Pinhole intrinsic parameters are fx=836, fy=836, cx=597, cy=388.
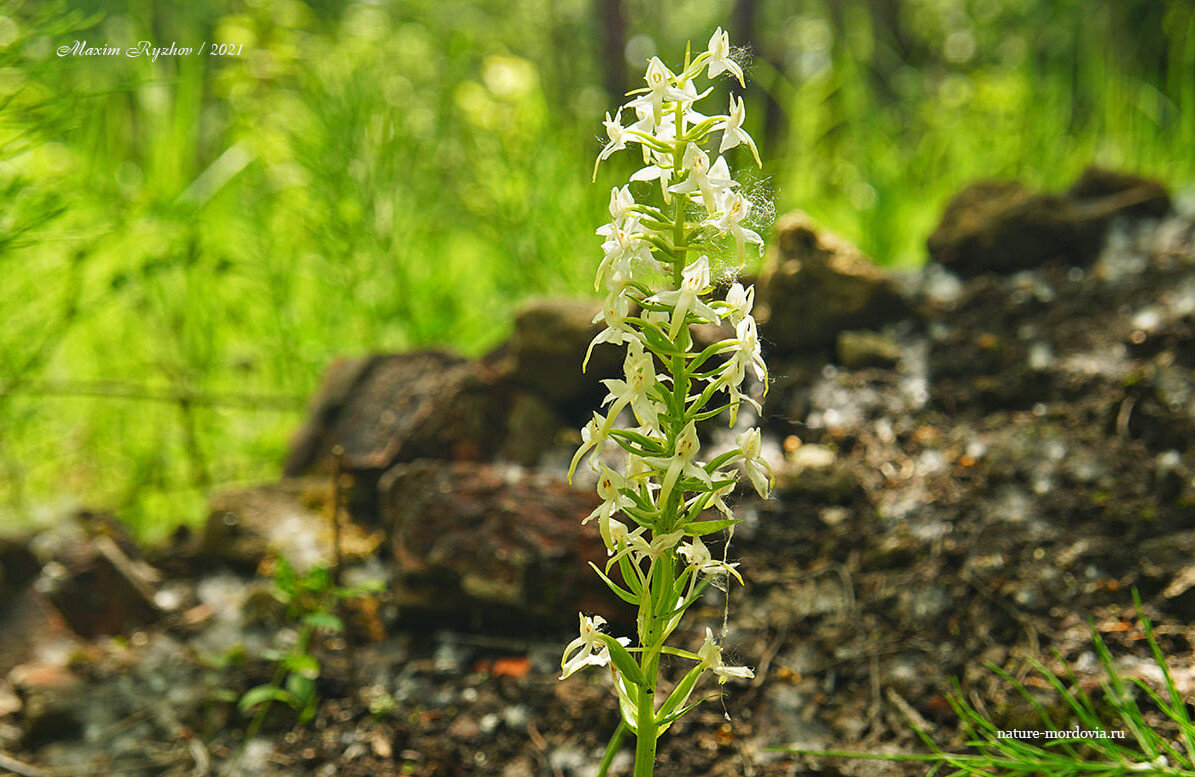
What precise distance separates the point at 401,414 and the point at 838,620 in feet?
4.95

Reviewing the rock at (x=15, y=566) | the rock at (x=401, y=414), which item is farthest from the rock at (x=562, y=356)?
the rock at (x=15, y=566)

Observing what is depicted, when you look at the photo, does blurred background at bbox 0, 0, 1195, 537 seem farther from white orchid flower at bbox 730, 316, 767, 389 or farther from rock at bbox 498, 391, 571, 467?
white orchid flower at bbox 730, 316, 767, 389

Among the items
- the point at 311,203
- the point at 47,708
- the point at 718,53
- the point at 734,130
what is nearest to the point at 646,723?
the point at 734,130

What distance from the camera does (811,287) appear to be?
8.85 ft

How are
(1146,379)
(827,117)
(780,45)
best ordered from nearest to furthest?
(1146,379)
(827,117)
(780,45)

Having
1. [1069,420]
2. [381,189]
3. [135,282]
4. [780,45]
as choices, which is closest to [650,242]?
[1069,420]

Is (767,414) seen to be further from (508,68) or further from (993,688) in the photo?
(508,68)

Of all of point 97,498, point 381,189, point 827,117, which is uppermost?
point 827,117

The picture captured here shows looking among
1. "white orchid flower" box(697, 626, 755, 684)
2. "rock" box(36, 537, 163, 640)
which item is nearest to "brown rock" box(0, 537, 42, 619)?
"rock" box(36, 537, 163, 640)

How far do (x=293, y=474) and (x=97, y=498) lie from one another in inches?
89.4

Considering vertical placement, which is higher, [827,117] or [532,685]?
[827,117]

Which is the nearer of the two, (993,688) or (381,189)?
(993,688)

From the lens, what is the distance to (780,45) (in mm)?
7188

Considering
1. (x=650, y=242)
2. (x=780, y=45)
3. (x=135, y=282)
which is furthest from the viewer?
(x=780, y=45)
